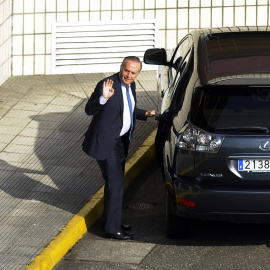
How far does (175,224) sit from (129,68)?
59.0 inches

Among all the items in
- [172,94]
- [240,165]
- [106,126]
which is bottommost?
[240,165]

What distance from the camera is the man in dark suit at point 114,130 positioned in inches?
346

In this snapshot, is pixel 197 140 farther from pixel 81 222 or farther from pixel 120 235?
pixel 81 222

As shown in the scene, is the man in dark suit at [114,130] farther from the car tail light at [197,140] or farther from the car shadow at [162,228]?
the car tail light at [197,140]

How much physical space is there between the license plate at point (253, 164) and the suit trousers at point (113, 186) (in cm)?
136

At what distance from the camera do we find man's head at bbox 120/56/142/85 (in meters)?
8.73

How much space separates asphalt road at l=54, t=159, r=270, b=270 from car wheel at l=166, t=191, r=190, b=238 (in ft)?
0.24

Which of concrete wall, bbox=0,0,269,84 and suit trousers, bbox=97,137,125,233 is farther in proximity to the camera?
concrete wall, bbox=0,0,269,84

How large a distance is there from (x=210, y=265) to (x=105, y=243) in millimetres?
1131

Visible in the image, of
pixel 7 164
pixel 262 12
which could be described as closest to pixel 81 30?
pixel 262 12

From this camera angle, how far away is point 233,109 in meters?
8.19

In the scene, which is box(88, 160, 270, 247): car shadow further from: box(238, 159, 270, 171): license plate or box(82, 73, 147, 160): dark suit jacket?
box(238, 159, 270, 171): license plate

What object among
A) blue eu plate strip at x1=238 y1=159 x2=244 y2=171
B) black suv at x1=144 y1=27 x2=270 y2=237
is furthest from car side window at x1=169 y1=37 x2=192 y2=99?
blue eu plate strip at x1=238 y1=159 x2=244 y2=171

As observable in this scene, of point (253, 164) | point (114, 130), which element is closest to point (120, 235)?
point (114, 130)
